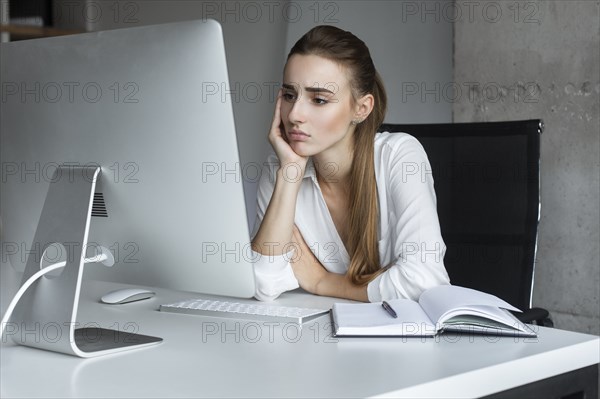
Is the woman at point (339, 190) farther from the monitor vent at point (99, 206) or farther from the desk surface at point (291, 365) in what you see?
the monitor vent at point (99, 206)

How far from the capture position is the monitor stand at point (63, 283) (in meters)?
1.31

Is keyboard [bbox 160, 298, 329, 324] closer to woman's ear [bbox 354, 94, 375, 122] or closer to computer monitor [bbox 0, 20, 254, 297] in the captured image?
computer monitor [bbox 0, 20, 254, 297]

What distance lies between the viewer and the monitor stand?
1.31 metres

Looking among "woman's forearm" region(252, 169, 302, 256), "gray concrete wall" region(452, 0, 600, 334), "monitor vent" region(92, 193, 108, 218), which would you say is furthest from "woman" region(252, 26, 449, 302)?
"gray concrete wall" region(452, 0, 600, 334)

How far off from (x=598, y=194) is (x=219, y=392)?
6.98 ft

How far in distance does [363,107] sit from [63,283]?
1133mm

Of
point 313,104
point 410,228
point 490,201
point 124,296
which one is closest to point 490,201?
point 490,201

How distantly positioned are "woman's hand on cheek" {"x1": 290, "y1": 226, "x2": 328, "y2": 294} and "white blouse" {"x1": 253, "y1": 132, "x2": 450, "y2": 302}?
0.02 m

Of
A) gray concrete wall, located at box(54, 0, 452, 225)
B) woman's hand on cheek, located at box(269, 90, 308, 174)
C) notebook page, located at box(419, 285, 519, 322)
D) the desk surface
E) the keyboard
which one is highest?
gray concrete wall, located at box(54, 0, 452, 225)

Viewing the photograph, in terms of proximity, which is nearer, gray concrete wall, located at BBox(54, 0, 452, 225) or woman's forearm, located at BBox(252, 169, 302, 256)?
woman's forearm, located at BBox(252, 169, 302, 256)

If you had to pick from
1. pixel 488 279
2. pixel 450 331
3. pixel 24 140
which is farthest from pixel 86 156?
pixel 488 279

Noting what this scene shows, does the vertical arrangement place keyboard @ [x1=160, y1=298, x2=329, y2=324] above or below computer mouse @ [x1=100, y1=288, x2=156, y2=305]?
below

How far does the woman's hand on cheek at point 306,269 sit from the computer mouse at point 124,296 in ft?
1.18

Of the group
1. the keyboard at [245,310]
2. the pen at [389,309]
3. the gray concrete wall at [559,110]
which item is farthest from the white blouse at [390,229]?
the gray concrete wall at [559,110]
